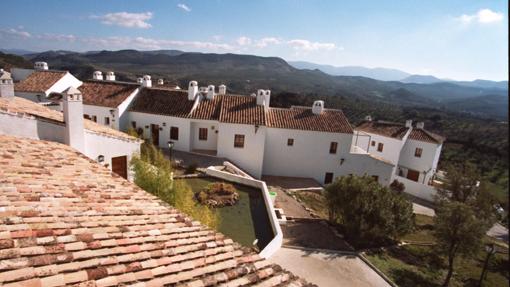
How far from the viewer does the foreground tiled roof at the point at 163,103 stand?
24.7 m

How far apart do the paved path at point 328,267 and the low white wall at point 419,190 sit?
65.6 feet

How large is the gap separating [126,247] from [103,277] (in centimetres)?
80

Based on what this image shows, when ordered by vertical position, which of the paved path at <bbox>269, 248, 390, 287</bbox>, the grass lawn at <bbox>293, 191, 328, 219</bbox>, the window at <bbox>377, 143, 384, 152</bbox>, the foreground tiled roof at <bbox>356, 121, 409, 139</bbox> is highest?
the foreground tiled roof at <bbox>356, 121, 409, 139</bbox>

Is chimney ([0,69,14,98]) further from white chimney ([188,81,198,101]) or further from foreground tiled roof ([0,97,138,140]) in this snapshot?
white chimney ([188,81,198,101])

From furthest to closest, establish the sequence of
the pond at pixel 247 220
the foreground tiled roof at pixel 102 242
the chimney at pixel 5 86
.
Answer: the pond at pixel 247 220 < the chimney at pixel 5 86 < the foreground tiled roof at pixel 102 242

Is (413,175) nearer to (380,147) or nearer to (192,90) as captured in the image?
(380,147)

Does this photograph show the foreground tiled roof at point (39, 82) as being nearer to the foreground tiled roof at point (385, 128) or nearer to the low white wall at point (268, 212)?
the low white wall at point (268, 212)

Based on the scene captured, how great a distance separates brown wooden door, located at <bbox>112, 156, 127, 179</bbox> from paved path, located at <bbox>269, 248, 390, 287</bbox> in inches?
272

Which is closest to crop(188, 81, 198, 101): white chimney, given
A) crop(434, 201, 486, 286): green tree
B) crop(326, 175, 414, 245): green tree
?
crop(326, 175, 414, 245): green tree

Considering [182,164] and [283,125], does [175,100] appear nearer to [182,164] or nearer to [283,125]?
[182,164]

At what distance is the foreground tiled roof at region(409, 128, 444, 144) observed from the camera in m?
32.5

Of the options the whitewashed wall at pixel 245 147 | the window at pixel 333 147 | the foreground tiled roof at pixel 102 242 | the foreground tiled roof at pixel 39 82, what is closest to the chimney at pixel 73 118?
the foreground tiled roof at pixel 102 242

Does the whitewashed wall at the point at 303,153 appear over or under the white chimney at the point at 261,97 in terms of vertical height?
under

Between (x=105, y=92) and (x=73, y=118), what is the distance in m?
18.1
